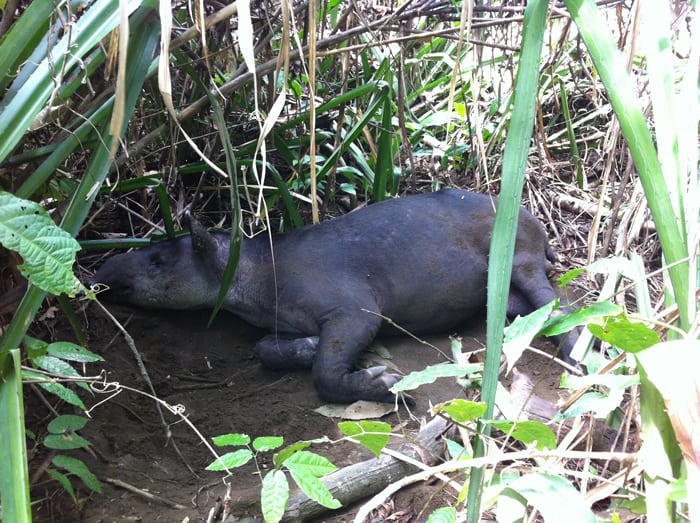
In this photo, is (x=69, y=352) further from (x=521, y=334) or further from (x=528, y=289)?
(x=528, y=289)

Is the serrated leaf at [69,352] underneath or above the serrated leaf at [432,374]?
underneath

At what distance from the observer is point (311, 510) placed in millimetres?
2211

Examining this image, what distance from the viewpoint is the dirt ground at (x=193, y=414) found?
226 centimetres

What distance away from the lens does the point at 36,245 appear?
1.49m

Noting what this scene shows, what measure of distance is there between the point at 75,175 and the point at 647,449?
2628 millimetres

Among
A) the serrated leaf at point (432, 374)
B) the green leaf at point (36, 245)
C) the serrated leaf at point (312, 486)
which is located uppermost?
the green leaf at point (36, 245)

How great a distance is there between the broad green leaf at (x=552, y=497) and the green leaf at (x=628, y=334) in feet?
0.92

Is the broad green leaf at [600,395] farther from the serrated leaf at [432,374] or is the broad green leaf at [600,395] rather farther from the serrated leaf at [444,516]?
the serrated leaf at [444,516]

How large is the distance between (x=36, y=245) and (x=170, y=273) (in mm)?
2384

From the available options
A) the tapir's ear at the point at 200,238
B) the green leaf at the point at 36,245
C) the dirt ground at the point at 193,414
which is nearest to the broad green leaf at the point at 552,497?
the dirt ground at the point at 193,414

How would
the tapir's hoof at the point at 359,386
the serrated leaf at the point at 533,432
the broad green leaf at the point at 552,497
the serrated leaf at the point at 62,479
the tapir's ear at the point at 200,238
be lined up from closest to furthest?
the broad green leaf at the point at 552,497 → the serrated leaf at the point at 533,432 → the serrated leaf at the point at 62,479 → the tapir's hoof at the point at 359,386 → the tapir's ear at the point at 200,238

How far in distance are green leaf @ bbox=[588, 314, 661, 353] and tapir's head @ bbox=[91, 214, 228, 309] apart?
2724mm

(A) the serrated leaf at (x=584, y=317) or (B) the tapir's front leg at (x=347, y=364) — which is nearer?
(A) the serrated leaf at (x=584, y=317)

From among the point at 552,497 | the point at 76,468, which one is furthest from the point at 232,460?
the point at 552,497
